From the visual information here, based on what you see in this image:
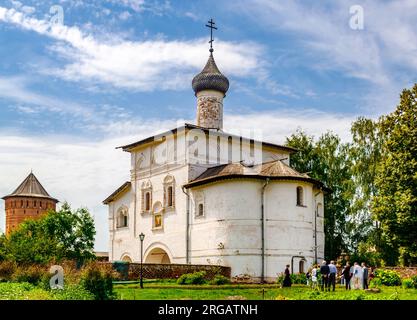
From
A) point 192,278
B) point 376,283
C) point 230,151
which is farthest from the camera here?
point 230,151

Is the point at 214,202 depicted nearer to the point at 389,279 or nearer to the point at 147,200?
the point at 147,200

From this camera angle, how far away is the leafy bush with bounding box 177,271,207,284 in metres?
25.0

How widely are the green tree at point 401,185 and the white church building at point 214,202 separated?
318 centimetres

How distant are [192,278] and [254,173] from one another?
6249 millimetres

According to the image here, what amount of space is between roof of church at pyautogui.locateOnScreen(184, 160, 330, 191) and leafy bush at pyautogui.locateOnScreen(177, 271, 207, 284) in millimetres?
4996

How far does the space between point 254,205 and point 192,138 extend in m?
5.00

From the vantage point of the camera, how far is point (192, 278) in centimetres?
2503

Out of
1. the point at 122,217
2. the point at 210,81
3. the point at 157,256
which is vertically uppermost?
the point at 210,81

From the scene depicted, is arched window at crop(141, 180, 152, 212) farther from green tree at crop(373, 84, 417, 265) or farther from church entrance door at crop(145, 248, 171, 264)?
green tree at crop(373, 84, 417, 265)

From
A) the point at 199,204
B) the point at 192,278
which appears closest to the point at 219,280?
the point at 192,278

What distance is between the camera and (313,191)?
1217 inches

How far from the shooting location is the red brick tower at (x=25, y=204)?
5453 cm
